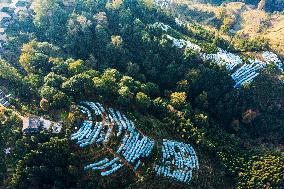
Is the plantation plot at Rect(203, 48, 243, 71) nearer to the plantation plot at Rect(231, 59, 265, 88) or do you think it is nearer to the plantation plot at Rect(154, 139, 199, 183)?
the plantation plot at Rect(231, 59, 265, 88)

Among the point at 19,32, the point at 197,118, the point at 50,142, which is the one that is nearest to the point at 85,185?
the point at 50,142

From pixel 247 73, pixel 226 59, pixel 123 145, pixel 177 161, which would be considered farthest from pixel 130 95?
pixel 247 73

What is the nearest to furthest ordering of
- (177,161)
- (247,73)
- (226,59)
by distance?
1. (177,161)
2. (247,73)
3. (226,59)

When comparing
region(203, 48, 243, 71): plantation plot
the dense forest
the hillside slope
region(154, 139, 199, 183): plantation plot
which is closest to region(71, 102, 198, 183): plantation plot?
region(154, 139, 199, 183): plantation plot

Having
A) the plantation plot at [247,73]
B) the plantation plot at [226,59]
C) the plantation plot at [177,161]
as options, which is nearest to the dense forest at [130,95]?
the plantation plot at [177,161]

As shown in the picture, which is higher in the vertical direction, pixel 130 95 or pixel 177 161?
pixel 130 95

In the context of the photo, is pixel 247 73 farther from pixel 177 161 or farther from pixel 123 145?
pixel 123 145

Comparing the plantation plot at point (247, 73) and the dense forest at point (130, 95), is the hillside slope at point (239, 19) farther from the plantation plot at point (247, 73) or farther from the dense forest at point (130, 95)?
the dense forest at point (130, 95)
